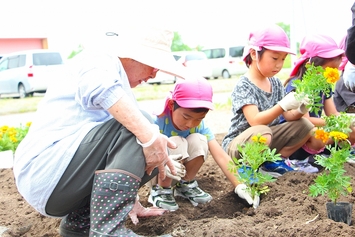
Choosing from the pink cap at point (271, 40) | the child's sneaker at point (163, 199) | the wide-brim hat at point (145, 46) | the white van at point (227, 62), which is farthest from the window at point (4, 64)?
the wide-brim hat at point (145, 46)

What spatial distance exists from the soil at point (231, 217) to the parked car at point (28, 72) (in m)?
12.2

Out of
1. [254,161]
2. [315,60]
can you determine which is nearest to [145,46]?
[254,161]

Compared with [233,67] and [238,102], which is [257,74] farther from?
[233,67]

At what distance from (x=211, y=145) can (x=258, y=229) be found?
917 mm

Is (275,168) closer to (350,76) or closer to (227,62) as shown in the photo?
(350,76)

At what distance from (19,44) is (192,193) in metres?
30.9

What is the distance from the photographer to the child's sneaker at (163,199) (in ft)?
8.45

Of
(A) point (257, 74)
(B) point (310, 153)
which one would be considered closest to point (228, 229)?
(A) point (257, 74)

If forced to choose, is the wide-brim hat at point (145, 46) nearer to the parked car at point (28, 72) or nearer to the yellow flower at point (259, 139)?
the yellow flower at point (259, 139)

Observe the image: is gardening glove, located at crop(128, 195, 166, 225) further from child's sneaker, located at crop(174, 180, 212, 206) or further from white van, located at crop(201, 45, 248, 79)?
white van, located at crop(201, 45, 248, 79)

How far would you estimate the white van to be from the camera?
2078cm

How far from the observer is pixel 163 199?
261 cm

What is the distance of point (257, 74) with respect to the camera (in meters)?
3.15

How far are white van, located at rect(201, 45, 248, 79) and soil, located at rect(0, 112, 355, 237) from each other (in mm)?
17778
